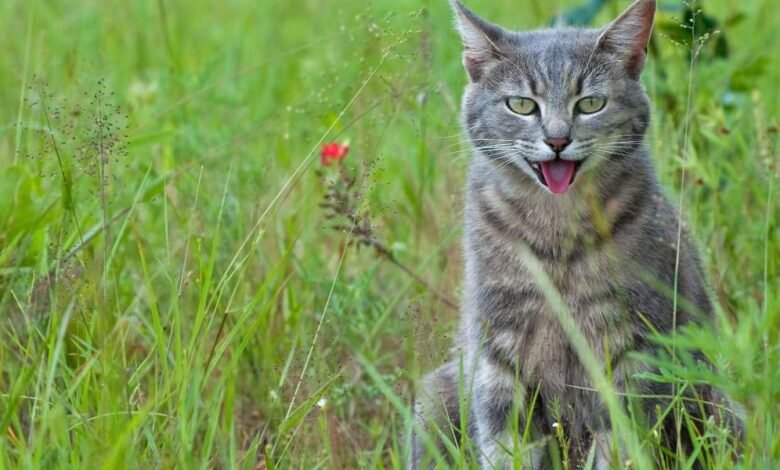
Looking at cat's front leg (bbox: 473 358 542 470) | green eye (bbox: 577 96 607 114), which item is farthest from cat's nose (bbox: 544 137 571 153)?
cat's front leg (bbox: 473 358 542 470)

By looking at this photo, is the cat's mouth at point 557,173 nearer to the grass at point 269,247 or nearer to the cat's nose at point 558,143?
the cat's nose at point 558,143

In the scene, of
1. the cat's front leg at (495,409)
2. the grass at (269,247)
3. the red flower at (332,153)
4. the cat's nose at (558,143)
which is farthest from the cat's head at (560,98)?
the red flower at (332,153)

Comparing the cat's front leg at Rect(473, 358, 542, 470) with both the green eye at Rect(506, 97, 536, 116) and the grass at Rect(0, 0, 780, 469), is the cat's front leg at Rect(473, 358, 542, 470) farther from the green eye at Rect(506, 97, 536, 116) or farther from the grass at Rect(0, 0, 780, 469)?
the green eye at Rect(506, 97, 536, 116)

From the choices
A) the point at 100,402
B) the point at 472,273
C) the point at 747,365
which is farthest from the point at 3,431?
the point at 747,365

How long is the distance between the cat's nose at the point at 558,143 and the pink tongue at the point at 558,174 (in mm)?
47

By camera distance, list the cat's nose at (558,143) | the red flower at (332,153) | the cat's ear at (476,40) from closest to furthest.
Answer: the cat's nose at (558,143)
the cat's ear at (476,40)
the red flower at (332,153)

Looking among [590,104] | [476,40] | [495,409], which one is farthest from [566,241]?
[476,40]

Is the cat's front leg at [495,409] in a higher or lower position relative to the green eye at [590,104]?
lower

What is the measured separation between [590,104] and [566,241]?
372 millimetres

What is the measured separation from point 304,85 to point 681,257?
3.04m

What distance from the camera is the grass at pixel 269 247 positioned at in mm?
2852

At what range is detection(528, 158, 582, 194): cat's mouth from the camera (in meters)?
3.38

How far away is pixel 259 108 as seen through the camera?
19.6ft

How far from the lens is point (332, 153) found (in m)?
4.21
